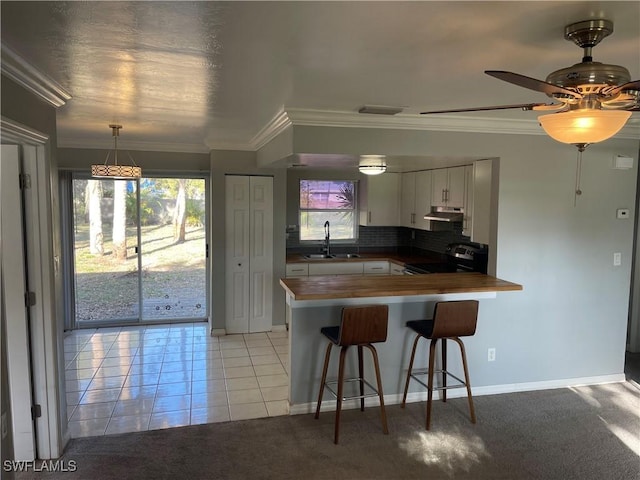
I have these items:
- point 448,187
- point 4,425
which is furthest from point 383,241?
point 4,425

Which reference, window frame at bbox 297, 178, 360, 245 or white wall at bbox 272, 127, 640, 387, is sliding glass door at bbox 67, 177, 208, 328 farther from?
white wall at bbox 272, 127, 640, 387

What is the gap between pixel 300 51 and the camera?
2.06 metres

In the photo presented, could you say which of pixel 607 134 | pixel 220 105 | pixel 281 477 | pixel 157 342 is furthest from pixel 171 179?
pixel 607 134

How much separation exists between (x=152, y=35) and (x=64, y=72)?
2.93 ft

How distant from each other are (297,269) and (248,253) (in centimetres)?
66

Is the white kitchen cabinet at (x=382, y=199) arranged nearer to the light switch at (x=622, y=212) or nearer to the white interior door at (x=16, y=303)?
the light switch at (x=622, y=212)

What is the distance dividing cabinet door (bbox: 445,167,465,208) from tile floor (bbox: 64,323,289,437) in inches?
97.5

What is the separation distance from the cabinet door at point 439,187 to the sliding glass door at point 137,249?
2.98m

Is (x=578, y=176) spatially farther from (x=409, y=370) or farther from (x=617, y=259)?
(x=409, y=370)

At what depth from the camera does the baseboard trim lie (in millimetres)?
3730

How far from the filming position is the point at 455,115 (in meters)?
3.59

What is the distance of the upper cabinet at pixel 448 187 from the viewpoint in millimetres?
4773

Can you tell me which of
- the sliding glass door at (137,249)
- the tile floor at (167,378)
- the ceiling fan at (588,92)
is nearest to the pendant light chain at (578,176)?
the ceiling fan at (588,92)

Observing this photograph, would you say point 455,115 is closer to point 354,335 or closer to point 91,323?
point 354,335
